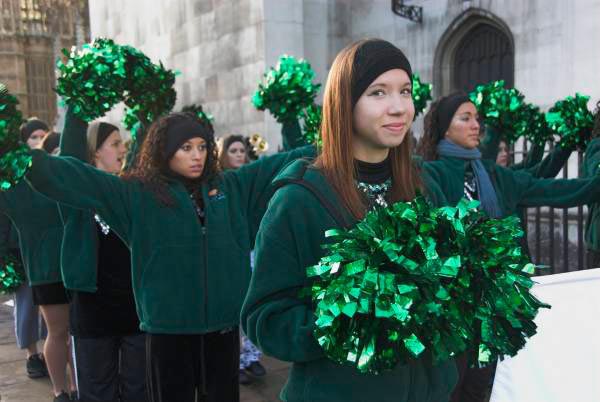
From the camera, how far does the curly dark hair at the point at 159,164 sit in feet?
10.0

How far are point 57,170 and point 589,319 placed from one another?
226 centimetres

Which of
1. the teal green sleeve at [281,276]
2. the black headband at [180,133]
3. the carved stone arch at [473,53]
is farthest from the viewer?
the carved stone arch at [473,53]

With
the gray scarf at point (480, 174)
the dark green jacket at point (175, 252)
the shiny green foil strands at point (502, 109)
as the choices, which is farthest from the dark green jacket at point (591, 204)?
the dark green jacket at point (175, 252)

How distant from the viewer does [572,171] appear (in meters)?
7.83

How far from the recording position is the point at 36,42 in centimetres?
3862

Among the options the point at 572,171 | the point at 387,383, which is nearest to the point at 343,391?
the point at 387,383

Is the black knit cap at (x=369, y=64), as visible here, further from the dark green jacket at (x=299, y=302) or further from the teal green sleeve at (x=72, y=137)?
the teal green sleeve at (x=72, y=137)

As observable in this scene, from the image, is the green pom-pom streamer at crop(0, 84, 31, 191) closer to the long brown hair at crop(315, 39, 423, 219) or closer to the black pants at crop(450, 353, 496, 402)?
the long brown hair at crop(315, 39, 423, 219)

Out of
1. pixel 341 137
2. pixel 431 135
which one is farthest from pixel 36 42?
pixel 341 137

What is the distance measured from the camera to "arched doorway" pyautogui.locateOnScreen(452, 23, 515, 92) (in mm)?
9273

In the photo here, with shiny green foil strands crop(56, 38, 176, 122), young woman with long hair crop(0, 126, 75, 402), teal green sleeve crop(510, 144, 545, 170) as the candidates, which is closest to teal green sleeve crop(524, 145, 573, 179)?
teal green sleeve crop(510, 144, 545, 170)

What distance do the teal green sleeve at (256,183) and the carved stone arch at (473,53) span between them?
6.54 metres

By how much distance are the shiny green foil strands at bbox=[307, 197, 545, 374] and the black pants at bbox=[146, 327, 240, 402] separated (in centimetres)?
161

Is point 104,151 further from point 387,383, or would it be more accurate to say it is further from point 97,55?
point 387,383
